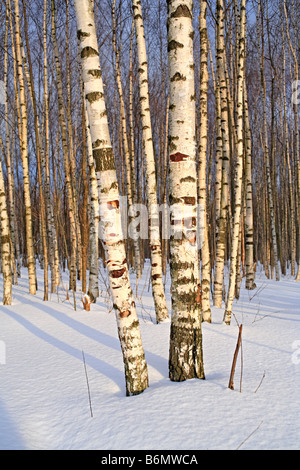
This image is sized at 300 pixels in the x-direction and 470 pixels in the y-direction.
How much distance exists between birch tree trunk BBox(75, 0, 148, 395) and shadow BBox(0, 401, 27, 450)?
0.69 m

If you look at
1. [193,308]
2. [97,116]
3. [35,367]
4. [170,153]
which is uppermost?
[97,116]

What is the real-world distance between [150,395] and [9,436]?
784 mm

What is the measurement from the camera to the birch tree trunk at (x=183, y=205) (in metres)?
2.21

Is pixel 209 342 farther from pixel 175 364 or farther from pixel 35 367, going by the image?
pixel 35 367

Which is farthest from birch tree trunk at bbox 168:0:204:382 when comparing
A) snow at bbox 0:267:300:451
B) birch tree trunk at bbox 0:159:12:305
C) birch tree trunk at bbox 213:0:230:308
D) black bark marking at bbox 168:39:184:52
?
birch tree trunk at bbox 0:159:12:305

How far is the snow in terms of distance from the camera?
5.11 ft

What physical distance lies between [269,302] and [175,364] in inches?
167

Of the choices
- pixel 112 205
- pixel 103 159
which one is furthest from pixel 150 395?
pixel 103 159

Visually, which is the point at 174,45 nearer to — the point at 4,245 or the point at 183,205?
the point at 183,205

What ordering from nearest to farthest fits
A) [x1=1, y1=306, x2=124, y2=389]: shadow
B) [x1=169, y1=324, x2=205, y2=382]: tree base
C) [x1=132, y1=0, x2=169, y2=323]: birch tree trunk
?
[x1=169, y1=324, x2=205, y2=382]: tree base < [x1=1, y1=306, x2=124, y2=389]: shadow < [x1=132, y1=0, x2=169, y2=323]: birch tree trunk

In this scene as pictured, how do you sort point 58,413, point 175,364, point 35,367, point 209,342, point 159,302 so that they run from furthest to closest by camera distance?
1. point 159,302
2. point 209,342
3. point 35,367
4. point 175,364
5. point 58,413

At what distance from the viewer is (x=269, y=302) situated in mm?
5938

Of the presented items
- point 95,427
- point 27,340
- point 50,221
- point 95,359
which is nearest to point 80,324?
point 27,340

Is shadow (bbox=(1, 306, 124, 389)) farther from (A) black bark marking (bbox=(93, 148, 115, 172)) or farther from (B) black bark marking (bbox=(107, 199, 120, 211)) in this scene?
(A) black bark marking (bbox=(93, 148, 115, 172))
